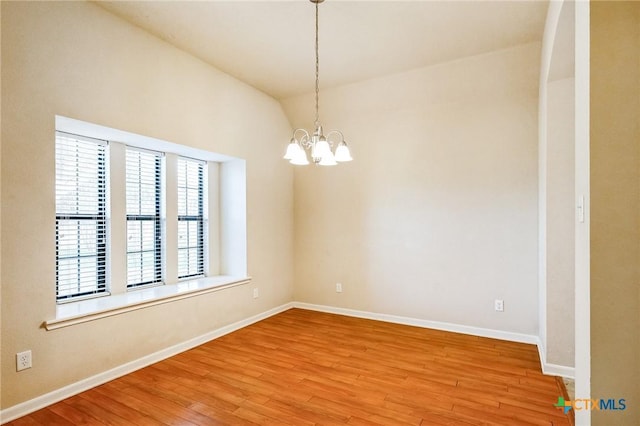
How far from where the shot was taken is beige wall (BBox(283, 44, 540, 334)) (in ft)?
11.9

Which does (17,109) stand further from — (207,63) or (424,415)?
(424,415)

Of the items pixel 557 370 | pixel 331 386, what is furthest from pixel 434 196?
pixel 331 386

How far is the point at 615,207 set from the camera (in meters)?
1.22

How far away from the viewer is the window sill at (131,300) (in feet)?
8.38

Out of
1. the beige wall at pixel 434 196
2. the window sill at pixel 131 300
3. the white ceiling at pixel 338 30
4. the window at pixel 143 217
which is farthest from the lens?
the beige wall at pixel 434 196

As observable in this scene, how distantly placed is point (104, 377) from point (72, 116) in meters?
2.09

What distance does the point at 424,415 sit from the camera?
7.36 ft

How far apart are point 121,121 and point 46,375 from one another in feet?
6.63

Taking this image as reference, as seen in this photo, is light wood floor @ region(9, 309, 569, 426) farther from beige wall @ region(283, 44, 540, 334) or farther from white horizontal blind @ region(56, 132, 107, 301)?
white horizontal blind @ region(56, 132, 107, 301)

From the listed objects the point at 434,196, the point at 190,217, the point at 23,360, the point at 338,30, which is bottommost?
the point at 23,360

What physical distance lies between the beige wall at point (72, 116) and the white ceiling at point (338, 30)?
0.30m

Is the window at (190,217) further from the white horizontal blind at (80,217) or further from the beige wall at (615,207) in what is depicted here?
the beige wall at (615,207)

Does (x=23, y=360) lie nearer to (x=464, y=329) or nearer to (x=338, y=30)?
(x=338, y=30)

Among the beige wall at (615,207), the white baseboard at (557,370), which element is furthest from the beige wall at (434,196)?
the beige wall at (615,207)
